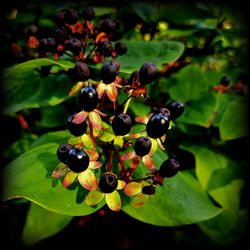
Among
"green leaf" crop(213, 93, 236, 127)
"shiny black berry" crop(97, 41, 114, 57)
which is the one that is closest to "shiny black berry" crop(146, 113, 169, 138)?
"shiny black berry" crop(97, 41, 114, 57)

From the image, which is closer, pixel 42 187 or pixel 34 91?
pixel 42 187

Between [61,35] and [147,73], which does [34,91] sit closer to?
[61,35]

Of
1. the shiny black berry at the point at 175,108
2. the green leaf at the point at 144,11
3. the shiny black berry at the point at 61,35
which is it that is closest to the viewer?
the shiny black berry at the point at 175,108

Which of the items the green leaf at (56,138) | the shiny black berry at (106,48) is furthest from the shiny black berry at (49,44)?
the green leaf at (56,138)

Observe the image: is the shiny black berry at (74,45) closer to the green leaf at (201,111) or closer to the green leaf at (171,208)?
the green leaf at (171,208)

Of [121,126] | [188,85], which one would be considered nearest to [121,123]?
[121,126]

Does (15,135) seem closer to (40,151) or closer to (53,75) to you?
(53,75)
